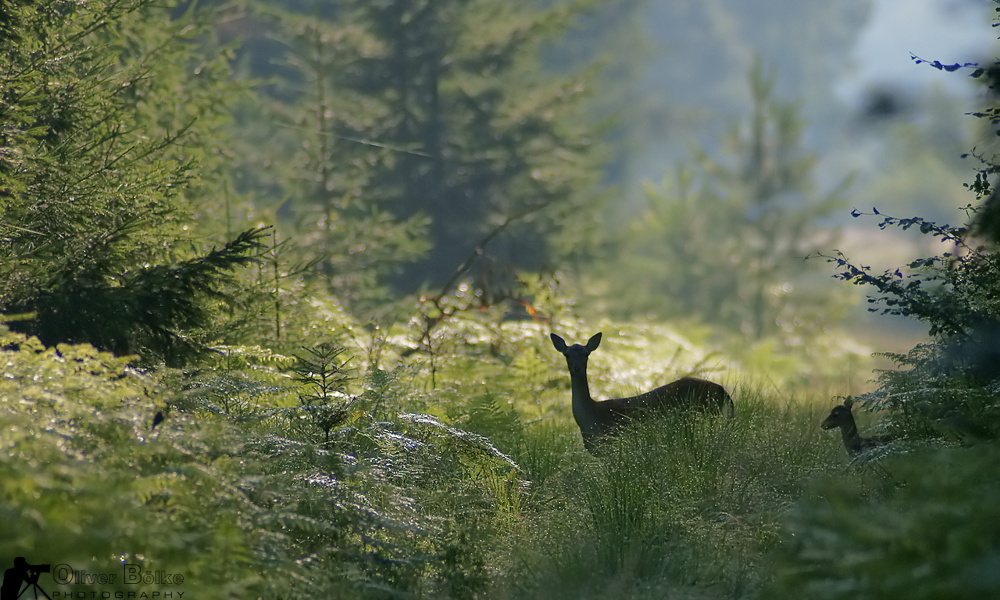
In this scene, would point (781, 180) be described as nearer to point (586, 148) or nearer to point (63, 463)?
point (586, 148)

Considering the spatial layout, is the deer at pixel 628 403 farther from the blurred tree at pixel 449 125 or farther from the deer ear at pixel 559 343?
the blurred tree at pixel 449 125

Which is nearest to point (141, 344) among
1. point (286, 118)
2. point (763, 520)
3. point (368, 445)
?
point (368, 445)

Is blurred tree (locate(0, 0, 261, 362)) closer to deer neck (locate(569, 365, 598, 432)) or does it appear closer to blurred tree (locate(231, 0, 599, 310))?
deer neck (locate(569, 365, 598, 432))

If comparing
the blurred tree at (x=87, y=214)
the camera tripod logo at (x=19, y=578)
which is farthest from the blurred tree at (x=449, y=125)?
the camera tripod logo at (x=19, y=578)

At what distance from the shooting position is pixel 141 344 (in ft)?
16.0

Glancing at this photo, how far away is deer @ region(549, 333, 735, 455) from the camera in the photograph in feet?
18.6

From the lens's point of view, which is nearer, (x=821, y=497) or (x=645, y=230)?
(x=821, y=497)

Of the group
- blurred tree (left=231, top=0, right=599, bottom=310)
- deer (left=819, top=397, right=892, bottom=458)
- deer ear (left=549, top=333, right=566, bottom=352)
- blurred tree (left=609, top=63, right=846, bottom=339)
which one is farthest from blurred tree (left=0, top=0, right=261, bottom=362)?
blurred tree (left=609, top=63, right=846, bottom=339)

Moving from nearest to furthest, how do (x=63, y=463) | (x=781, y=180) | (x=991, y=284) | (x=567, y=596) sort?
(x=63, y=463) < (x=567, y=596) < (x=991, y=284) < (x=781, y=180)

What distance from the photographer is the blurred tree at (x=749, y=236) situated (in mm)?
18703

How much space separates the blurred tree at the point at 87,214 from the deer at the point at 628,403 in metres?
2.35

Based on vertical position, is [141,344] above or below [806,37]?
below

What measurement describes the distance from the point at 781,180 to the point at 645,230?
3363 mm

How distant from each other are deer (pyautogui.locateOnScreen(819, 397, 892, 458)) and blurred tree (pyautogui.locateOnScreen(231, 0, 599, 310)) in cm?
943
